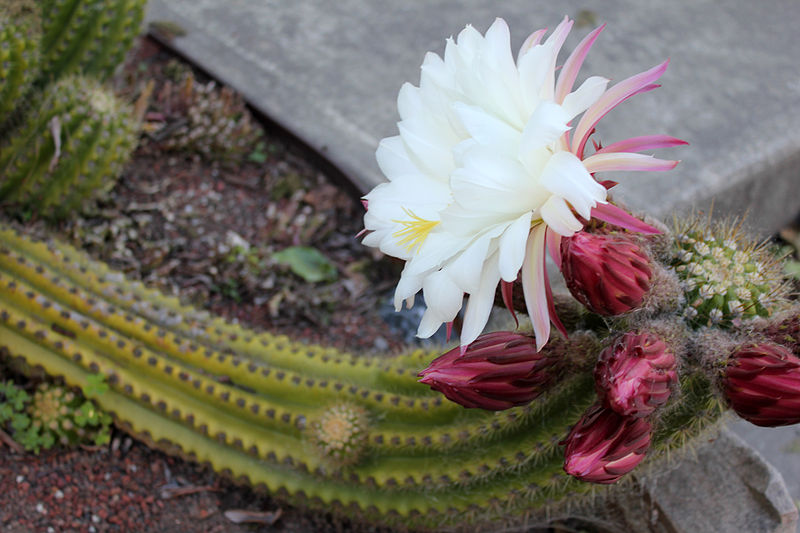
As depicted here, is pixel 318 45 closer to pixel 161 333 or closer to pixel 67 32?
pixel 67 32

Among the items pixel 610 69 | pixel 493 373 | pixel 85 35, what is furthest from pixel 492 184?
pixel 610 69

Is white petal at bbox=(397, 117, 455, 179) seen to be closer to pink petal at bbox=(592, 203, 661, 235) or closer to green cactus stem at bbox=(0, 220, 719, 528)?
pink petal at bbox=(592, 203, 661, 235)

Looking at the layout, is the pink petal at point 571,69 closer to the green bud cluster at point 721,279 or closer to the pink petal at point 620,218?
the pink petal at point 620,218

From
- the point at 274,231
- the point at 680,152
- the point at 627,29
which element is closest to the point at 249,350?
the point at 274,231

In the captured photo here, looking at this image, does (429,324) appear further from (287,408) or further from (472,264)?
(287,408)

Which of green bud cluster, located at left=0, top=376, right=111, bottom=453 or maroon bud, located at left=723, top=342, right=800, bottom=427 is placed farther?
green bud cluster, located at left=0, top=376, right=111, bottom=453

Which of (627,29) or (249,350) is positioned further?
(627,29)

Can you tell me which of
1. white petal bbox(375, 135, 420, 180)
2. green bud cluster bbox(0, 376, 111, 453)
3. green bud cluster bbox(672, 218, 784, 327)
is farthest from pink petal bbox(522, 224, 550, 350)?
green bud cluster bbox(0, 376, 111, 453)
